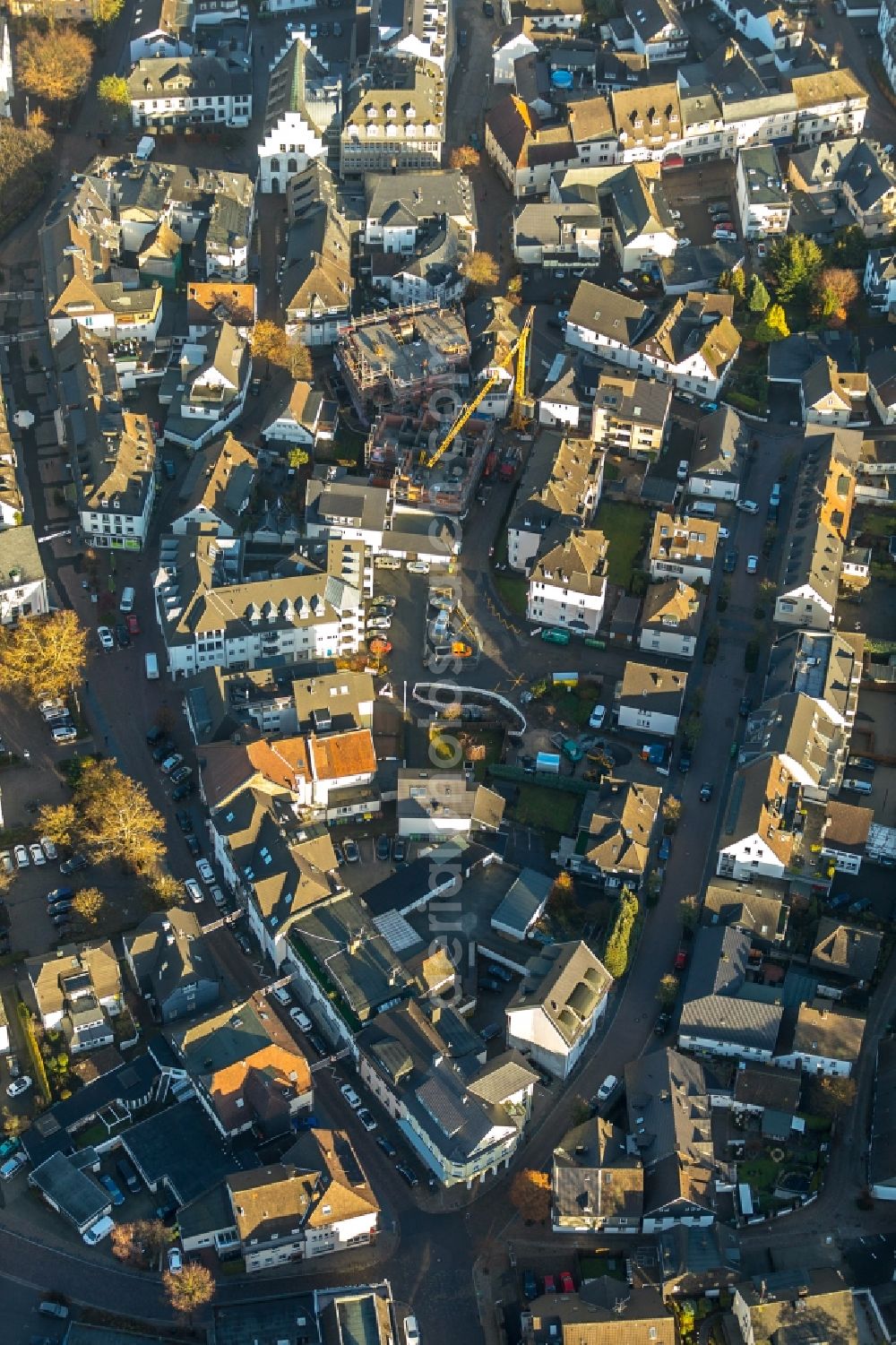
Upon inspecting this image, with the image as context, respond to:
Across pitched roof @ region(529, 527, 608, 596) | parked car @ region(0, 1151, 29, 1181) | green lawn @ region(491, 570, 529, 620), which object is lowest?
parked car @ region(0, 1151, 29, 1181)

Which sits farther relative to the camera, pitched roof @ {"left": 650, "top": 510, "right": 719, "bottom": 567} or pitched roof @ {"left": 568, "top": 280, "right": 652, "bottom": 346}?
pitched roof @ {"left": 568, "top": 280, "right": 652, "bottom": 346}

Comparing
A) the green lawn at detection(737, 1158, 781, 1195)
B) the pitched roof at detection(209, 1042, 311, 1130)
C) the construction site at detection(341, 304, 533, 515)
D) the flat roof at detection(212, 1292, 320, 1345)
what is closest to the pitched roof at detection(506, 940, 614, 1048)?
the green lawn at detection(737, 1158, 781, 1195)

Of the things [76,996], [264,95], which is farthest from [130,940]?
[264,95]

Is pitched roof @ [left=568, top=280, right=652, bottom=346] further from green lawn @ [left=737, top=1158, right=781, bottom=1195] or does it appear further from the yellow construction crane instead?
green lawn @ [left=737, top=1158, right=781, bottom=1195]

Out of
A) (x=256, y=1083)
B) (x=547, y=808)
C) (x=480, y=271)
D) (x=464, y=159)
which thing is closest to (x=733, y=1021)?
(x=547, y=808)

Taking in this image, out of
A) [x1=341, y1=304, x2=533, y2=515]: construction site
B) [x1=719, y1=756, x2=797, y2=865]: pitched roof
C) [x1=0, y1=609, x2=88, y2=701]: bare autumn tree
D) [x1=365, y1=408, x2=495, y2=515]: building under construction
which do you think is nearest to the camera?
[x1=719, y1=756, x2=797, y2=865]: pitched roof

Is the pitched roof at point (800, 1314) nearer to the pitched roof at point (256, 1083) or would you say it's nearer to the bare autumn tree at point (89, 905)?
the pitched roof at point (256, 1083)

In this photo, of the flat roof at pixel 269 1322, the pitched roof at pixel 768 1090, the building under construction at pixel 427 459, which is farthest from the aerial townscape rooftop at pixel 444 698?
the building under construction at pixel 427 459
